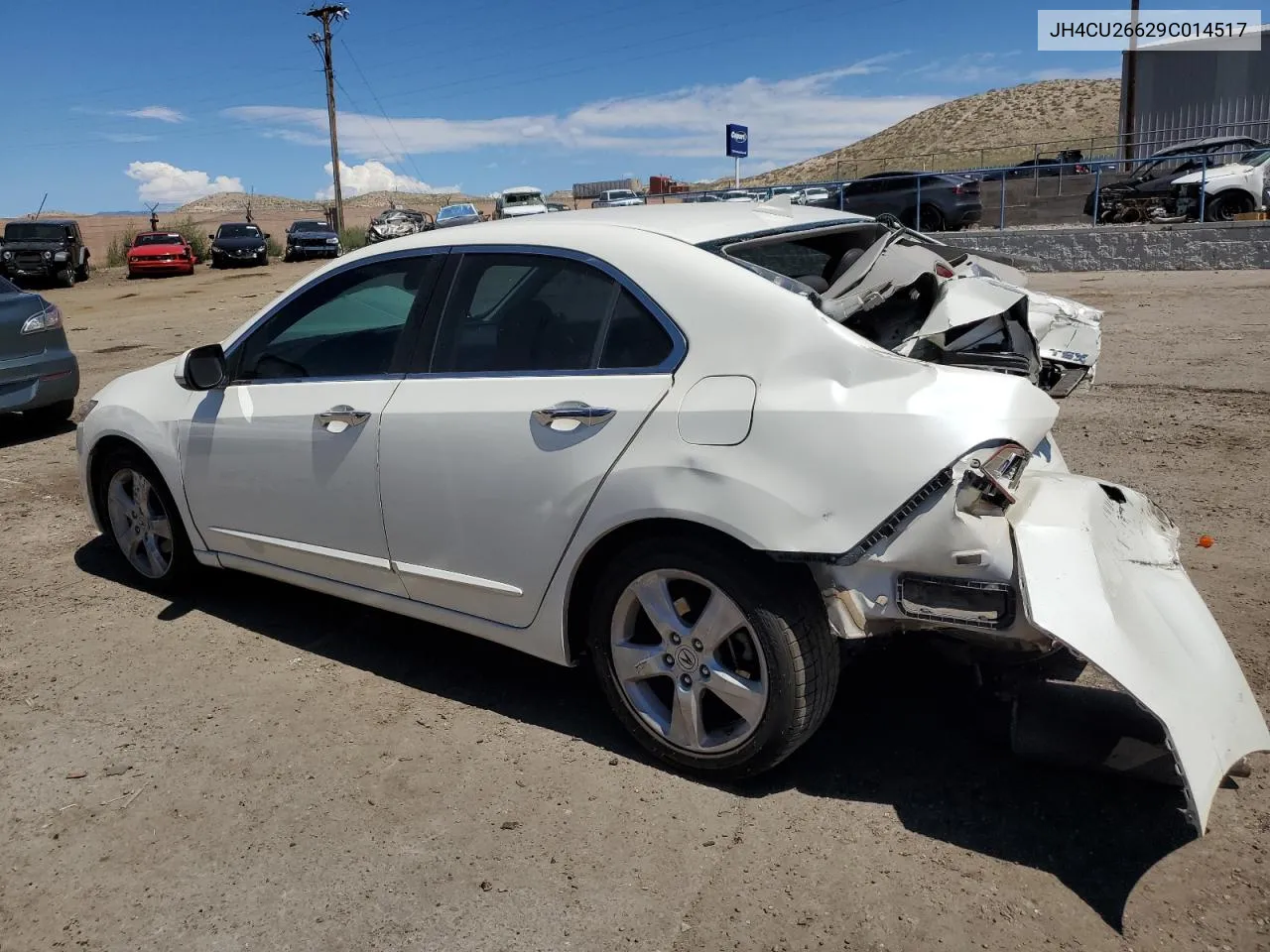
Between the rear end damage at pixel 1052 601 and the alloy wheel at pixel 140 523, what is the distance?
332 centimetres

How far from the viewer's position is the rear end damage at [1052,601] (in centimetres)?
261

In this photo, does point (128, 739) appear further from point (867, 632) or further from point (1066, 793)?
point (1066, 793)

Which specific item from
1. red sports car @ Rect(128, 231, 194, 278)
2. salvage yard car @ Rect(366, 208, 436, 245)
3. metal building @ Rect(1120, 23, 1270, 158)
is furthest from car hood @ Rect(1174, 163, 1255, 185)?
red sports car @ Rect(128, 231, 194, 278)

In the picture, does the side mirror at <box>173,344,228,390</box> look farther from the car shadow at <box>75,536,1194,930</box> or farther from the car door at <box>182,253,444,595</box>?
the car shadow at <box>75,536,1194,930</box>

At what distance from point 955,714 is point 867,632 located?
0.86 meters

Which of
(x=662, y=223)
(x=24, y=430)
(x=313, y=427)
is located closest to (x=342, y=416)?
(x=313, y=427)

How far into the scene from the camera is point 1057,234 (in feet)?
63.7

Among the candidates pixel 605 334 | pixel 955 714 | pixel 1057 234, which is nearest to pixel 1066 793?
pixel 955 714

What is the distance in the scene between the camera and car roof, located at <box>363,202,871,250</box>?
347cm

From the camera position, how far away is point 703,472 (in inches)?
116

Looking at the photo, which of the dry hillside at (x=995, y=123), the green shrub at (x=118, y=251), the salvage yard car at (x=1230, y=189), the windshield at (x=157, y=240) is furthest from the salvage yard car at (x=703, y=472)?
the dry hillside at (x=995, y=123)

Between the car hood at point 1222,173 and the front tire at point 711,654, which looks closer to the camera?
the front tire at point 711,654

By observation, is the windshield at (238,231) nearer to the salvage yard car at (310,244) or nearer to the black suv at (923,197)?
the salvage yard car at (310,244)

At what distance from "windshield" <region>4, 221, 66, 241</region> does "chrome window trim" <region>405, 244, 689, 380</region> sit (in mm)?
31864
